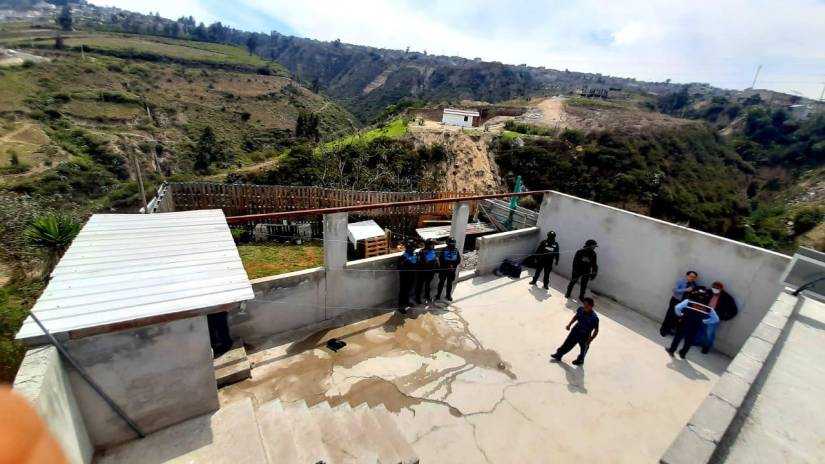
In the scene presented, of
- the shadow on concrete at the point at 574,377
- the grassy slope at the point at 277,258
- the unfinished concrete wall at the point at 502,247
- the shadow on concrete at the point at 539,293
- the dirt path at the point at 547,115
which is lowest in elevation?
the grassy slope at the point at 277,258

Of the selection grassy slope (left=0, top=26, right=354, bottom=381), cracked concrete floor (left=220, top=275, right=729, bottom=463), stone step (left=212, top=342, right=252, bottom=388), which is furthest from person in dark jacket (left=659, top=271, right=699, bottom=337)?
grassy slope (left=0, top=26, right=354, bottom=381)

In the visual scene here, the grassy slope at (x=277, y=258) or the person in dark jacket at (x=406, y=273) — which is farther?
the grassy slope at (x=277, y=258)

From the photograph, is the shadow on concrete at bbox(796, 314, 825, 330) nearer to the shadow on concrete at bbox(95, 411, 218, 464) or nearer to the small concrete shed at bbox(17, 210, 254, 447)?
the small concrete shed at bbox(17, 210, 254, 447)

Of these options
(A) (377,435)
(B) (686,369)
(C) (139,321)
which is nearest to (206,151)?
(C) (139,321)

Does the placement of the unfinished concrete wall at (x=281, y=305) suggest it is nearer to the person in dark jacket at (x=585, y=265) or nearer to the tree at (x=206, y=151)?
the person in dark jacket at (x=585, y=265)

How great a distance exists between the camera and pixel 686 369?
588 centimetres

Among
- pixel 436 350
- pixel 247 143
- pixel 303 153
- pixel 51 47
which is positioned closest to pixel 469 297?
pixel 436 350

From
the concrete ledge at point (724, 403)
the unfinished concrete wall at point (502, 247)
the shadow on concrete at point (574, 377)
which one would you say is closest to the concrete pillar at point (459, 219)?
the unfinished concrete wall at point (502, 247)

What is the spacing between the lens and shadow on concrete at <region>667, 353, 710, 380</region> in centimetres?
572

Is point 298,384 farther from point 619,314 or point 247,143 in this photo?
point 247,143

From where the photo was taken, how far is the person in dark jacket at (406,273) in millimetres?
6418

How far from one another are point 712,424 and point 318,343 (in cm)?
486

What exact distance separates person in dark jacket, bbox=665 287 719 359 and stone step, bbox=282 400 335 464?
6.05 metres

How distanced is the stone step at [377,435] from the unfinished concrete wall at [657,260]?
6290 millimetres
